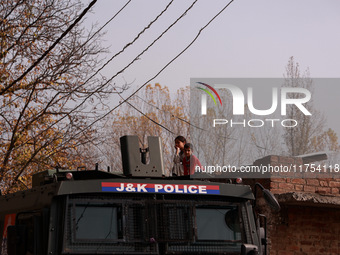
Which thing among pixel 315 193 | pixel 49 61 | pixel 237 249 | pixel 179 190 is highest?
pixel 49 61

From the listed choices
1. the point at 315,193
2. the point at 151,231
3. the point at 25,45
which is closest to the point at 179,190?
the point at 151,231

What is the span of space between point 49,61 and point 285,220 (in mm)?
8305

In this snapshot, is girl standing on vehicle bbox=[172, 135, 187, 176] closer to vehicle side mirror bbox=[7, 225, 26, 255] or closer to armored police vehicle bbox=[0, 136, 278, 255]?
armored police vehicle bbox=[0, 136, 278, 255]

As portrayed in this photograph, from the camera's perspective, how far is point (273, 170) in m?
16.3

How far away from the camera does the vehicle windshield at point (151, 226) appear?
7.36 metres

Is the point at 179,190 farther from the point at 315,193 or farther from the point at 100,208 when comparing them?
the point at 315,193

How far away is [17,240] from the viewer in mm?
7438

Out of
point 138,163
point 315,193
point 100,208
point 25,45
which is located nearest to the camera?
point 100,208

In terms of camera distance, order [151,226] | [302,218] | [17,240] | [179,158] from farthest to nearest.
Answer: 1. [302,218]
2. [179,158]
3. [151,226]
4. [17,240]

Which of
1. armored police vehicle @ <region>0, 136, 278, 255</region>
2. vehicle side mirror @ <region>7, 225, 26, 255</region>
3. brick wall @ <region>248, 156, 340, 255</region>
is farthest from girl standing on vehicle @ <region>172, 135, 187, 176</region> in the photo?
brick wall @ <region>248, 156, 340, 255</region>

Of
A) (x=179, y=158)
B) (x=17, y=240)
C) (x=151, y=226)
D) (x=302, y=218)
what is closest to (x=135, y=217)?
(x=151, y=226)

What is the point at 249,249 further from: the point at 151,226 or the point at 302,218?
the point at 302,218

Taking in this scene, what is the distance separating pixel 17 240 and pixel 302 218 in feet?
33.2

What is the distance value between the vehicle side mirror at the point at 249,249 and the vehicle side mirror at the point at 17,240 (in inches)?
87.8
